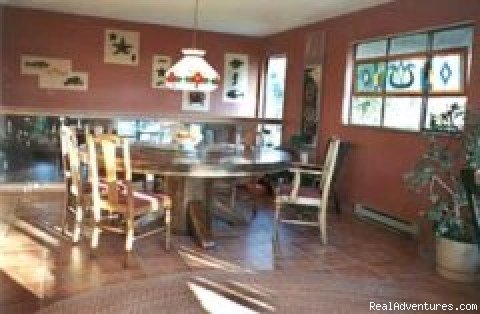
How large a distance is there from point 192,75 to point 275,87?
144 inches

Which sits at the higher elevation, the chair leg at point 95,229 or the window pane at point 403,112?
the window pane at point 403,112

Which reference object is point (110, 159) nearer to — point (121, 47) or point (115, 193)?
point (115, 193)

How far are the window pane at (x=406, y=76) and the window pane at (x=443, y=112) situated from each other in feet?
0.78

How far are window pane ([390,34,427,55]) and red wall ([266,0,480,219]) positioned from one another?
9cm

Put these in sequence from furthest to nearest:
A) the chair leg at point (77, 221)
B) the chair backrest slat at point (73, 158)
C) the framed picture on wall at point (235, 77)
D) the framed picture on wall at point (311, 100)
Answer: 1. the framed picture on wall at point (235, 77)
2. the framed picture on wall at point (311, 100)
3. the chair leg at point (77, 221)
4. the chair backrest slat at point (73, 158)

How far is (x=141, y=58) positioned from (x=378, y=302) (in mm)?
5440

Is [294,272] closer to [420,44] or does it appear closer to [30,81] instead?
[420,44]

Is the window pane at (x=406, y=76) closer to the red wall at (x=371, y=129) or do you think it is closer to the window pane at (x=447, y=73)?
the window pane at (x=447, y=73)

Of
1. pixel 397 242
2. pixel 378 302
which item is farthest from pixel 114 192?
pixel 397 242

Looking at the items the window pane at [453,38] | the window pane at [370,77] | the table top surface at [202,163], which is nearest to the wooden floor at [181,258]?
the table top surface at [202,163]

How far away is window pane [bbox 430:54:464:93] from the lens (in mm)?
4189

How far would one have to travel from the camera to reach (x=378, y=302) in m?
2.95

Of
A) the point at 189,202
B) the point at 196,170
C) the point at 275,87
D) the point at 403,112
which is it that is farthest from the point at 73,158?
the point at 275,87

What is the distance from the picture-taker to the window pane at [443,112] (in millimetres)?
3996
